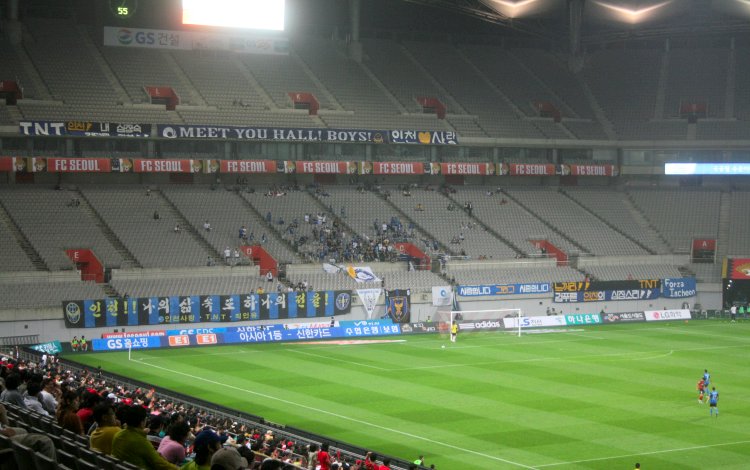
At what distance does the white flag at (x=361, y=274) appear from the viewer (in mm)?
71312

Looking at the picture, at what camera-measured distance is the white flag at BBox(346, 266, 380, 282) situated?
234ft

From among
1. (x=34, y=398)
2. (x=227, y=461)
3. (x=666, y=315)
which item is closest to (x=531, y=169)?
(x=666, y=315)

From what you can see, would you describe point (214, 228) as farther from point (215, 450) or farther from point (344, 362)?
point (215, 450)

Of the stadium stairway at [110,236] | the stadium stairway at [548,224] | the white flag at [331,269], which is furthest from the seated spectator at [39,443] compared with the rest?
the stadium stairway at [548,224]

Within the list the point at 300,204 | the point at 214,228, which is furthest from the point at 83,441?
the point at 300,204

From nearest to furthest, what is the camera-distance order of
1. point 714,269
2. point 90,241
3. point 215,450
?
point 215,450
point 90,241
point 714,269

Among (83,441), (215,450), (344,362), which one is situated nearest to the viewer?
(215,450)

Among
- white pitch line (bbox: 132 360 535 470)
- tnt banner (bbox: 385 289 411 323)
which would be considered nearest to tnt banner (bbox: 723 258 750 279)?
tnt banner (bbox: 385 289 411 323)

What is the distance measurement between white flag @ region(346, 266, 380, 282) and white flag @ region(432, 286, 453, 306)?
3930 millimetres

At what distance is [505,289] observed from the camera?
2921 inches

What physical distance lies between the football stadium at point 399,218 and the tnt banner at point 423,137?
251 mm

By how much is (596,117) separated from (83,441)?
282 ft

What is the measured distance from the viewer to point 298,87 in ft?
276

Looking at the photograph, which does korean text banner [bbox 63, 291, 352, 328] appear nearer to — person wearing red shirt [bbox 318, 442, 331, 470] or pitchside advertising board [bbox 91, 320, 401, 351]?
pitchside advertising board [bbox 91, 320, 401, 351]
